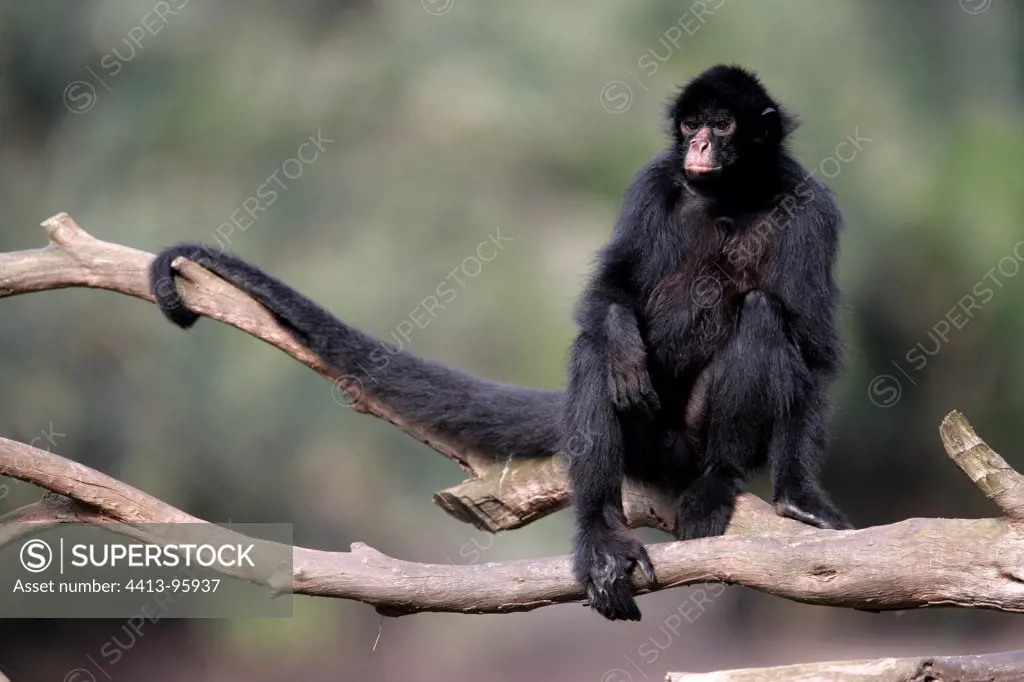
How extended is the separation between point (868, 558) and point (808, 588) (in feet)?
0.87

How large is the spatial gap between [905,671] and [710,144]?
272cm

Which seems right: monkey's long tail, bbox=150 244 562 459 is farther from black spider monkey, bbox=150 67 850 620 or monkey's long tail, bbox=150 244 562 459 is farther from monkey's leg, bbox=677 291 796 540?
monkey's leg, bbox=677 291 796 540

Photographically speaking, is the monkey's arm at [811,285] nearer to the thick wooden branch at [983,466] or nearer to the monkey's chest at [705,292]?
the monkey's chest at [705,292]

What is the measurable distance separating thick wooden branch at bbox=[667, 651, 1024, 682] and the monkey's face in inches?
101

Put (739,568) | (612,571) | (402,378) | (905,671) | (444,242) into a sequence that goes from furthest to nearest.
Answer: (444,242)
(402,378)
(612,571)
(739,568)
(905,671)

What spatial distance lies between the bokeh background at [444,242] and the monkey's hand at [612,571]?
5.53 meters

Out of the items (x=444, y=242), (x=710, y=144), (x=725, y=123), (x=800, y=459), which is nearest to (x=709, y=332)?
(x=800, y=459)

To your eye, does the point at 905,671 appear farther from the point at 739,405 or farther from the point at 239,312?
the point at 239,312

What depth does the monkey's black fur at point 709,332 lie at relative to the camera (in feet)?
16.1

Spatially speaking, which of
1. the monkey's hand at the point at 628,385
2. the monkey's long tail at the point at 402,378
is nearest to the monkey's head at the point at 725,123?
the monkey's hand at the point at 628,385

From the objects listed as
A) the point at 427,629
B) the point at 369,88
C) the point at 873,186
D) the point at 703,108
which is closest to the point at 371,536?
the point at 427,629

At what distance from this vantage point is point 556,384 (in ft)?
33.0

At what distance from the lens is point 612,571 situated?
4.48 meters

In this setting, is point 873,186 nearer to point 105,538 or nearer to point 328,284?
point 328,284
